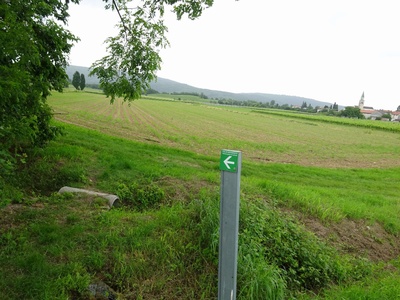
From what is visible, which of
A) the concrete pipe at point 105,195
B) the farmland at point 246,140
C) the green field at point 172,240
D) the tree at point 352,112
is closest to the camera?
the green field at point 172,240

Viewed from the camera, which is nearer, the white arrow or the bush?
the white arrow

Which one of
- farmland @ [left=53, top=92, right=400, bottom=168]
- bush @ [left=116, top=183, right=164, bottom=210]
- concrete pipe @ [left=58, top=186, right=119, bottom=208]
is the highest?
concrete pipe @ [left=58, top=186, right=119, bottom=208]

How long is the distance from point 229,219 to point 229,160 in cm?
53

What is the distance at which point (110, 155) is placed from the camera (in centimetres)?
905

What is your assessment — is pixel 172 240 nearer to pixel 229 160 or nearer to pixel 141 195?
pixel 229 160

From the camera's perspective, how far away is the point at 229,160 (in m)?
2.31

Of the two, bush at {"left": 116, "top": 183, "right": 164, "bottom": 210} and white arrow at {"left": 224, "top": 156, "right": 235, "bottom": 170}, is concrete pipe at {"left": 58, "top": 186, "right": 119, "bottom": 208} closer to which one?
bush at {"left": 116, "top": 183, "right": 164, "bottom": 210}

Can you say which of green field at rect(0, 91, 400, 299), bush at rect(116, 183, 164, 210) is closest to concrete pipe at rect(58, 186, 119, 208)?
green field at rect(0, 91, 400, 299)

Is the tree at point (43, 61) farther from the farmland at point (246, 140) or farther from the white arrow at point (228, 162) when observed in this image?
the farmland at point (246, 140)

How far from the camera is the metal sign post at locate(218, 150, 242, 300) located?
229 cm

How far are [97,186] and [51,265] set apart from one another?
3.39 m

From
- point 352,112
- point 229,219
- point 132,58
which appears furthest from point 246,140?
point 352,112

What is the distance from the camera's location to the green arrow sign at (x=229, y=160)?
7.45 feet

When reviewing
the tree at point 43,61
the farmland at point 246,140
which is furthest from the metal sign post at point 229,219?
the farmland at point 246,140
